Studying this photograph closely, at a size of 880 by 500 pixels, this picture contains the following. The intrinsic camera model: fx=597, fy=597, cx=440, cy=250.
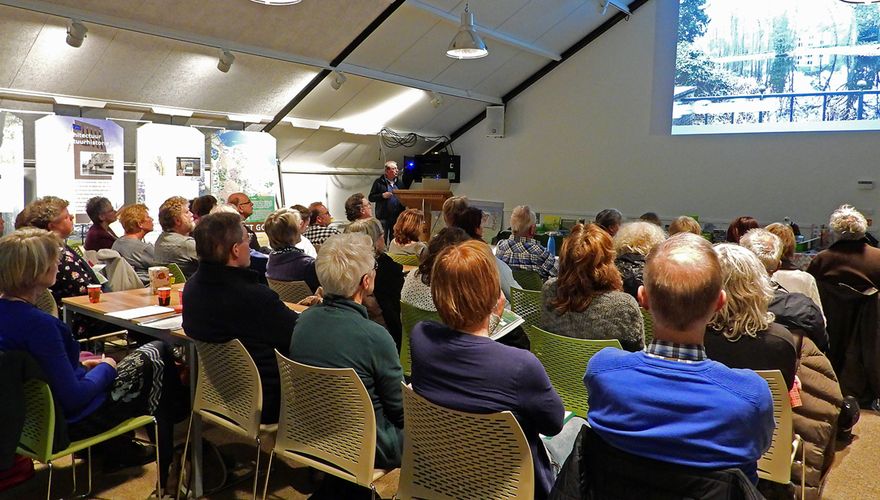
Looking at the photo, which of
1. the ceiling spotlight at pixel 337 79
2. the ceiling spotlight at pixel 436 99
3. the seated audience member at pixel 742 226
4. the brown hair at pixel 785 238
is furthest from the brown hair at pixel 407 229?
the ceiling spotlight at pixel 436 99

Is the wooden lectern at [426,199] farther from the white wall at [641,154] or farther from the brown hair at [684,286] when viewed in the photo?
the brown hair at [684,286]

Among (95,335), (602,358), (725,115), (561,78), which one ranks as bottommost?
(95,335)

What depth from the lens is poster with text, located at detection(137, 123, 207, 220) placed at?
23.0ft

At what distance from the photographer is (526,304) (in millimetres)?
3488

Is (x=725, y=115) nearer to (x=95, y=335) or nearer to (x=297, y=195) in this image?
(x=297, y=195)

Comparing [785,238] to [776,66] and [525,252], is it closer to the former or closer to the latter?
[525,252]

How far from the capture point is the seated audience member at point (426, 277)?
9.87 ft

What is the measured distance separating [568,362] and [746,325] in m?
0.69

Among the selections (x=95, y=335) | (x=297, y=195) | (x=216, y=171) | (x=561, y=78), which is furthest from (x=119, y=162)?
(x=561, y=78)

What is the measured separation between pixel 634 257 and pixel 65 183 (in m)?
5.87

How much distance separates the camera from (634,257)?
132 inches

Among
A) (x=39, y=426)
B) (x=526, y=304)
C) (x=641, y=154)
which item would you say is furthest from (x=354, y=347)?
(x=641, y=154)

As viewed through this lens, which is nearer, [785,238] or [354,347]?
[354,347]

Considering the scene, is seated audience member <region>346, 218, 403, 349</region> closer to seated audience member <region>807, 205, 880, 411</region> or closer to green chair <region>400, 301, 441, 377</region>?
green chair <region>400, 301, 441, 377</region>
